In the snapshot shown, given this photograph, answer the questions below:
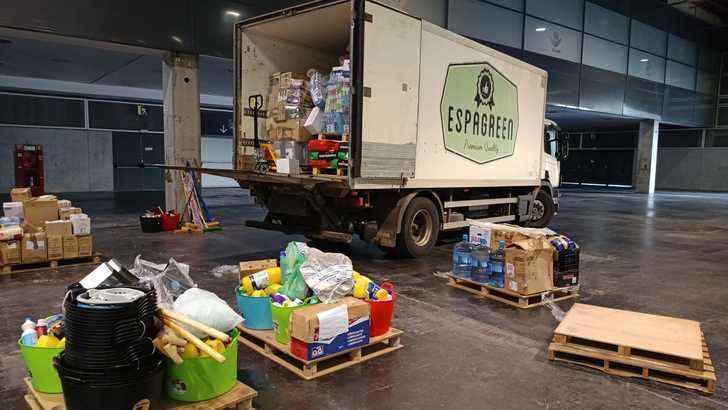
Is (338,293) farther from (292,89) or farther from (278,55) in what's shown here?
(278,55)

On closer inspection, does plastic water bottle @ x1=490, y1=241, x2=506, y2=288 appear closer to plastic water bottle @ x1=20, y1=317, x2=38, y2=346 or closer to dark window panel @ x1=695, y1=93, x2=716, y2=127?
plastic water bottle @ x1=20, y1=317, x2=38, y2=346

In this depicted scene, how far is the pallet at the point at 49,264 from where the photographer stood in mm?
6374

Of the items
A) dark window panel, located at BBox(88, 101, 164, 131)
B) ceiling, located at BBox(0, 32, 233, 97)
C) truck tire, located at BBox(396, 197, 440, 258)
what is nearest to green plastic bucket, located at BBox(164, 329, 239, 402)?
truck tire, located at BBox(396, 197, 440, 258)

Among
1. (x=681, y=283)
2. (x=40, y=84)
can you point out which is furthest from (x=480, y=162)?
(x=40, y=84)

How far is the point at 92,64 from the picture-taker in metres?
14.2

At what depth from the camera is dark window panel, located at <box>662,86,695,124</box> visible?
25031 millimetres

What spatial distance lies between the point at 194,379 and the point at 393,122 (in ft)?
15.0

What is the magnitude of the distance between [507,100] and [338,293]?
6.32m

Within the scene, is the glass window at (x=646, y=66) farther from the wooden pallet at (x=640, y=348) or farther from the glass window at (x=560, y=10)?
the wooden pallet at (x=640, y=348)

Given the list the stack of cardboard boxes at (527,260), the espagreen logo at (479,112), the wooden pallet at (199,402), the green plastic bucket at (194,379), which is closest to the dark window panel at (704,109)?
the espagreen logo at (479,112)

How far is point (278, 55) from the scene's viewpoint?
25.5 feet

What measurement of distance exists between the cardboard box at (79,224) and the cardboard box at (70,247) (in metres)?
0.09

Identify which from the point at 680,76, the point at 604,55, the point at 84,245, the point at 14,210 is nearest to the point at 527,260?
the point at 84,245

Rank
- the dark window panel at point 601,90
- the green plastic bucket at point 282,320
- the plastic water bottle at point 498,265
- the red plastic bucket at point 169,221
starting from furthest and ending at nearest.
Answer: the dark window panel at point 601,90, the red plastic bucket at point 169,221, the plastic water bottle at point 498,265, the green plastic bucket at point 282,320
